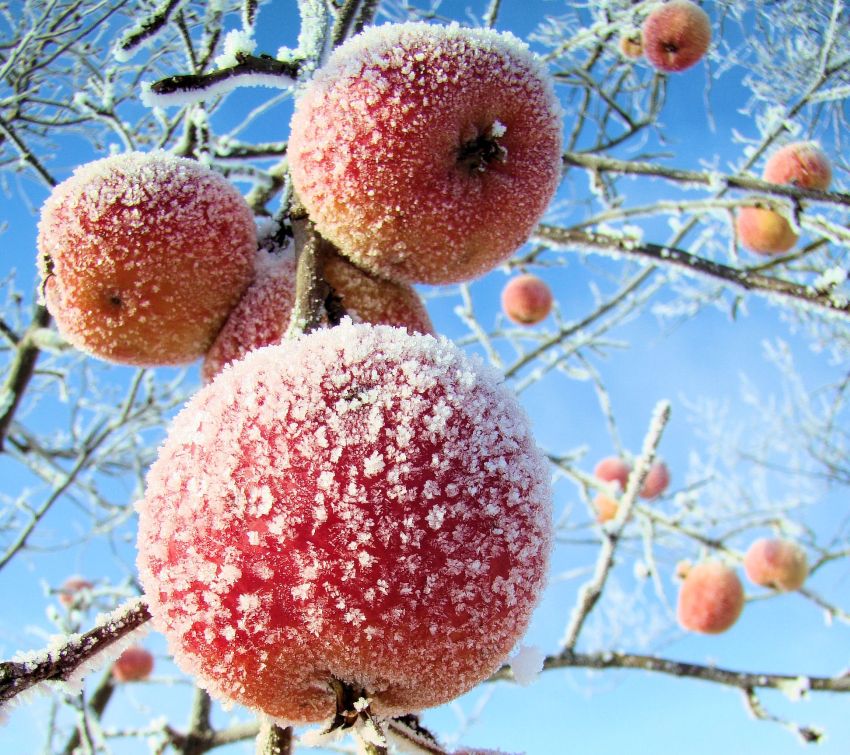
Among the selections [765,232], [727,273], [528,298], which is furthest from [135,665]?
[765,232]

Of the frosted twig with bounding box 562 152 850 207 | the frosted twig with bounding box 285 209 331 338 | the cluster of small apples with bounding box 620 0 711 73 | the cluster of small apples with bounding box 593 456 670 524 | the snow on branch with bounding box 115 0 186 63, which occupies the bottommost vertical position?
the frosted twig with bounding box 285 209 331 338

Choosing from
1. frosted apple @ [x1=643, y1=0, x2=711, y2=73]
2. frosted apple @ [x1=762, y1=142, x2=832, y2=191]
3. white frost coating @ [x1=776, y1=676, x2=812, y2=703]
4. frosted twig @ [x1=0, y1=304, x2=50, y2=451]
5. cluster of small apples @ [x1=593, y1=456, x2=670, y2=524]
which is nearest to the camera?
white frost coating @ [x1=776, y1=676, x2=812, y2=703]

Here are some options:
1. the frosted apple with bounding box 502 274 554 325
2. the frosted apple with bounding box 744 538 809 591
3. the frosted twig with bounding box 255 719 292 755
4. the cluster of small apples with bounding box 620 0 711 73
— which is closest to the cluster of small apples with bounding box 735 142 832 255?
the cluster of small apples with bounding box 620 0 711 73

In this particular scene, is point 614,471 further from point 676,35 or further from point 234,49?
point 234,49

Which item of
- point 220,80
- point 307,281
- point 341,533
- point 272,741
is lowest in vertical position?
point 272,741

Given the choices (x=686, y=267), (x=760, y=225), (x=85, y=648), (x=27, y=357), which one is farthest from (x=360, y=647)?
(x=760, y=225)

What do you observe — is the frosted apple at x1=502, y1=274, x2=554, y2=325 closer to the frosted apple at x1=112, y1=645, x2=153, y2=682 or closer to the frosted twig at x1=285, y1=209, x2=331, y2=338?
the frosted apple at x1=112, y1=645, x2=153, y2=682
